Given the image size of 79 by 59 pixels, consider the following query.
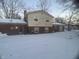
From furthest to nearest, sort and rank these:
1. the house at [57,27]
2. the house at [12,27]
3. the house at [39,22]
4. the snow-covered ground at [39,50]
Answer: the house at [57,27]
the house at [39,22]
the house at [12,27]
the snow-covered ground at [39,50]

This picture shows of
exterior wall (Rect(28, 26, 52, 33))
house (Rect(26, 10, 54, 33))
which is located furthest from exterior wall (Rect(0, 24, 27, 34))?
house (Rect(26, 10, 54, 33))

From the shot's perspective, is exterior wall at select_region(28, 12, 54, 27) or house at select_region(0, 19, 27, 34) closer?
house at select_region(0, 19, 27, 34)

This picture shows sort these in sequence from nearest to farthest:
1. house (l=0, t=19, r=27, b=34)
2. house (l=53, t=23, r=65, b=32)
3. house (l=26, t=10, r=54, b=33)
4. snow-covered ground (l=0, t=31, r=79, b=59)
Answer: snow-covered ground (l=0, t=31, r=79, b=59), house (l=0, t=19, r=27, b=34), house (l=26, t=10, r=54, b=33), house (l=53, t=23, r=65, b=32)

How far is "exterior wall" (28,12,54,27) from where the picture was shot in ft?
120

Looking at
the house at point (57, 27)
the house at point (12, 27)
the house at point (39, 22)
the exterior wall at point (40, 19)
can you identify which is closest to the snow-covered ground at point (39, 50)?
the house at point (12, 27)

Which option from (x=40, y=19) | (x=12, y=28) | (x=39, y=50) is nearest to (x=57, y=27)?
(x=40, y=19)

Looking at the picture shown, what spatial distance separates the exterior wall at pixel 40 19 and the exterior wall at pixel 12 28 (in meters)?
2.13

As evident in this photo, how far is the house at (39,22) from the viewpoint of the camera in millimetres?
36344

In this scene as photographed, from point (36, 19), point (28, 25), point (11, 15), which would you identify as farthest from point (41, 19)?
point (11, 15)

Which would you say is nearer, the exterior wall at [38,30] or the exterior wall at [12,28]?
the exterior wall at [12,28]

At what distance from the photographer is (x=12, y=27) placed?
34031mm

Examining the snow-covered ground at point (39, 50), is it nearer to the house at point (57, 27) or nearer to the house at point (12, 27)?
the house at point (12, 27)

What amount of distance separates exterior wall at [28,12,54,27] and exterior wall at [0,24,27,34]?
6.99ft

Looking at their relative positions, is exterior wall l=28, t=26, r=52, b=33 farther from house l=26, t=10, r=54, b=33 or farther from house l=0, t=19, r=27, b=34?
house l=0, t=19, r=27, b=34
